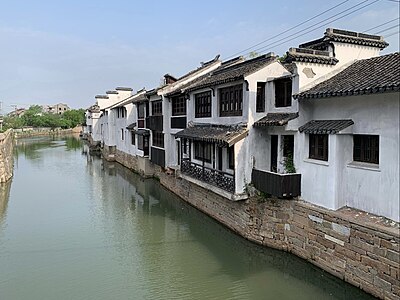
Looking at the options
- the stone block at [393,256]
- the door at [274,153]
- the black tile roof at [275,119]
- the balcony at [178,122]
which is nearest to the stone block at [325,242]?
the stone block at [393,256]

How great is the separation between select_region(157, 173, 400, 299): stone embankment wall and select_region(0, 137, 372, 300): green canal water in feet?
1.24

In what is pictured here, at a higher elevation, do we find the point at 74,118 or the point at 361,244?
the point at 74,118

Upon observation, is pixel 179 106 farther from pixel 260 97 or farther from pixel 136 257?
pixel 136 257

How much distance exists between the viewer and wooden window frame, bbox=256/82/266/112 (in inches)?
581

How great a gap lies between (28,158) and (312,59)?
143 feet

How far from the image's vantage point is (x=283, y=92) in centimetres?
1406

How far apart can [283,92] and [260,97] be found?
1114 mm

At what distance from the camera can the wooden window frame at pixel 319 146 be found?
11749 millimetres

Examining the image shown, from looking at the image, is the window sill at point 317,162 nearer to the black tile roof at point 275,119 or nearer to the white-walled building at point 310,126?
the white-walled building at point 310,126

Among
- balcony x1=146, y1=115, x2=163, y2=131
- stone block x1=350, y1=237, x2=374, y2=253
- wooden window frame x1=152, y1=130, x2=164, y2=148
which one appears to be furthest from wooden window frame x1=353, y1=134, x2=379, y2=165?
wooden window frame x1=152, y1=130, x2=164, y2=148

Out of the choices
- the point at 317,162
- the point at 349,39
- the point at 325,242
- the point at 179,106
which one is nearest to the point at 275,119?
the point at 317,162

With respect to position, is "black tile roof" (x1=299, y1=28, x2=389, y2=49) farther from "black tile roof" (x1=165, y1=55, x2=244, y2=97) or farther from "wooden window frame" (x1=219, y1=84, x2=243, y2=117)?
"black tile roof" (x1=165, y1=55, x2=244, y2=97)

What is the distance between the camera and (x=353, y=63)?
13.7m

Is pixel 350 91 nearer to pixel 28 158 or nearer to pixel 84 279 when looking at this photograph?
pixel 84 279
